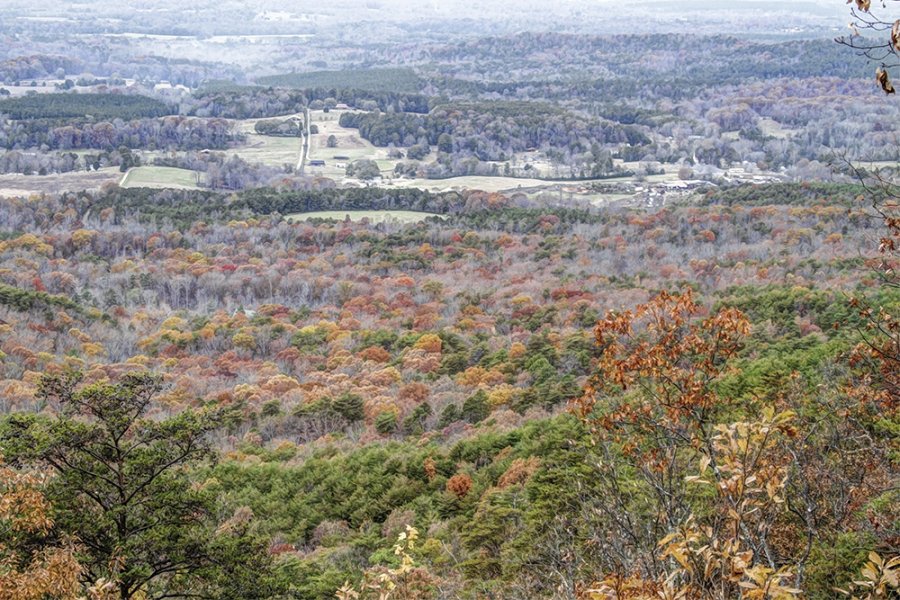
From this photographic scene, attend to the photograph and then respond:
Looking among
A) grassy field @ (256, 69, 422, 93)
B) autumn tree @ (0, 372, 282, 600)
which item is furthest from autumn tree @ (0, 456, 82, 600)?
grassy field @ (256, 69, 422, 93)

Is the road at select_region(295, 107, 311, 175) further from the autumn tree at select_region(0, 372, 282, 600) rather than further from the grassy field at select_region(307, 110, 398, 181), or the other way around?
the autumn tree at select_region(0, 372, 282, 600)

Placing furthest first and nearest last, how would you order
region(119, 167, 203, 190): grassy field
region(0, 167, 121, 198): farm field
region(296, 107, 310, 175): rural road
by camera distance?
1. region(296, 107, 310, 175): rural road
2. region(119, 167, 203, 190): grassy field
3. region(0, 167, 121, 198): farm field

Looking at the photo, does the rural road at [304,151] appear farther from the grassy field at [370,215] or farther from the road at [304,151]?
the grassy field at [370,215]

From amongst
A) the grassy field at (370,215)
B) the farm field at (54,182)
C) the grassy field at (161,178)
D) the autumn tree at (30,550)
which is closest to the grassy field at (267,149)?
the grassy field at (161,178)

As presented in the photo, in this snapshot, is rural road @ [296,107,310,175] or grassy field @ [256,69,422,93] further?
grassy field @ [256,69,422,93]

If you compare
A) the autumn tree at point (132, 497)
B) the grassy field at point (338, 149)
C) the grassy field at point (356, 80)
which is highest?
the autumn tree at point (132, 497)

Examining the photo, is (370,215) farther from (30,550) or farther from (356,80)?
(356,80)

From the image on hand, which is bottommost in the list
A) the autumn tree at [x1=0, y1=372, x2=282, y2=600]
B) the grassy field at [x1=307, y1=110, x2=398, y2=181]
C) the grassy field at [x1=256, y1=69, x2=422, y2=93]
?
the grassy field at [x1=307, y1=110, x2=398, y2=181]
